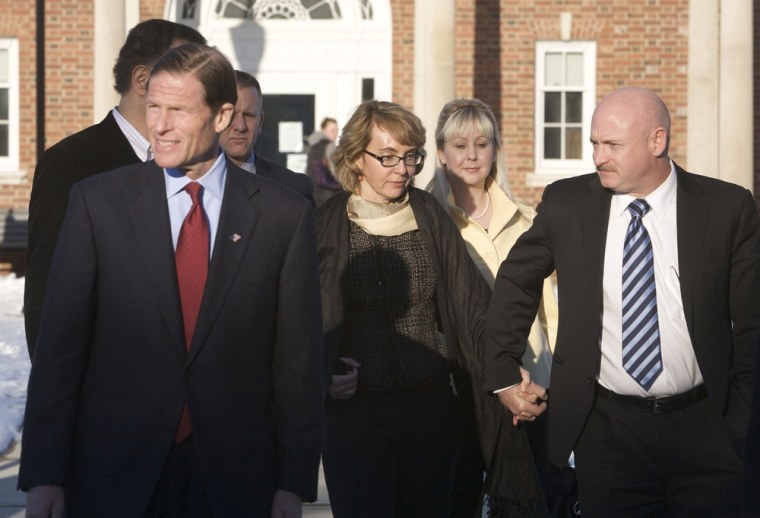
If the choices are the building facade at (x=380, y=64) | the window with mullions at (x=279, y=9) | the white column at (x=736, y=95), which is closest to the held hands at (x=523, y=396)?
the white column at (x=736, y=95)

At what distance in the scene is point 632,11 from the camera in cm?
1783

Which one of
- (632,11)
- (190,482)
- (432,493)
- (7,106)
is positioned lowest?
(432,493)

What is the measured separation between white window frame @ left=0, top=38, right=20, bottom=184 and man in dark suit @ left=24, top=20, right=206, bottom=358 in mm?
13360

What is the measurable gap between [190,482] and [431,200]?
2035 millimetres

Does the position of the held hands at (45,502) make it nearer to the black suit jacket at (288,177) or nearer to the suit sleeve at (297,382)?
the suit sleeve at (297,382)

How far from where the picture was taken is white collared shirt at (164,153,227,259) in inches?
141

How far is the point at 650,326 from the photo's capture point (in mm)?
4430

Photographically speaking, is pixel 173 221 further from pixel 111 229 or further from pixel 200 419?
pixel 200 419

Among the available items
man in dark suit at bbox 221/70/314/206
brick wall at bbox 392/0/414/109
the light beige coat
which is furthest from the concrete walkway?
brick wall at bbox 392/0/414/109

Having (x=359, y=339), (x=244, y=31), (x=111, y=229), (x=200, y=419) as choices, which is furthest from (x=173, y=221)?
(x=244, y=31)

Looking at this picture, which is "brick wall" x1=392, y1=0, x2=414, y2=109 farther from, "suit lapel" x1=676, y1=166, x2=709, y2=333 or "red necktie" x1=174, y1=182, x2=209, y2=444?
"red necktie" x1=174, y1=182, x2=209, y2=444

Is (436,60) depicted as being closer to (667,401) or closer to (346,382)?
(346,382)

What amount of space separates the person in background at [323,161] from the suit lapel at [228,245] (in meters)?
11.5

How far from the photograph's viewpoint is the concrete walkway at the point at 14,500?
696 centimetres
